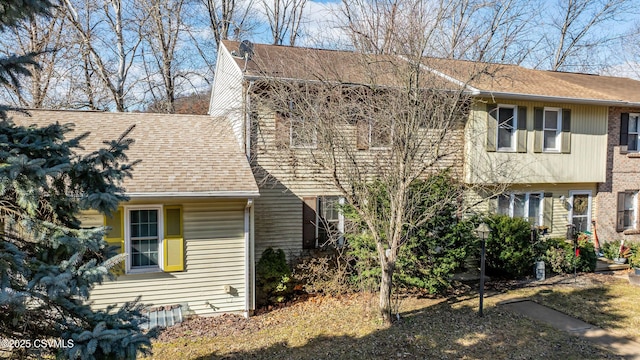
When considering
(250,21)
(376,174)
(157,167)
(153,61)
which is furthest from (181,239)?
(250,21)

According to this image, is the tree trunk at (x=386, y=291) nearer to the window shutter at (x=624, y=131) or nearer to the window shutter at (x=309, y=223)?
the window shutter at (x=309, y=223)

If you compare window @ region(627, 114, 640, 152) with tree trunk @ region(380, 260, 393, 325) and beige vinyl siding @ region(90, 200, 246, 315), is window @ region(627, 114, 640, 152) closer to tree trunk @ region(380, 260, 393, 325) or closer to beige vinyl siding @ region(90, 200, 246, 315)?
tree trunk @ region(380, 260, 393, 325)

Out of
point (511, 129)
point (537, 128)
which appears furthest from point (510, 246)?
point (537, 128)

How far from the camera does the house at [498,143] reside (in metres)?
10.4

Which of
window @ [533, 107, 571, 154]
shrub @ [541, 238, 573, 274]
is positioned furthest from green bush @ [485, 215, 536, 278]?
window @ [533, 107, 571, 154]

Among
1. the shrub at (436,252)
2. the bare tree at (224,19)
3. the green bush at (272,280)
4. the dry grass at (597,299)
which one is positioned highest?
the bare tree at (224,19)

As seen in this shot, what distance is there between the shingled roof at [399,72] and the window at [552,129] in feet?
2.23

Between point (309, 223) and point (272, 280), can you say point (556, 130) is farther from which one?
point (272, 280)

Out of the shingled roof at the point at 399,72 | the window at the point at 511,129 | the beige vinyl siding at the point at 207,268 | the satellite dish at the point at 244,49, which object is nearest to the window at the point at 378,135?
the shingled roof at the point at 399,72

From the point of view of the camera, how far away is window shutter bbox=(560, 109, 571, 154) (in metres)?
13.0

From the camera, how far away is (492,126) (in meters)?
12.2

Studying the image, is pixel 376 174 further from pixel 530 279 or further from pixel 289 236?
pixel 530 279

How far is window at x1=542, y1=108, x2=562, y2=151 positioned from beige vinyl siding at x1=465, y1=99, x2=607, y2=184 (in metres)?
0.24

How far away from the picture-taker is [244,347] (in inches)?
292
